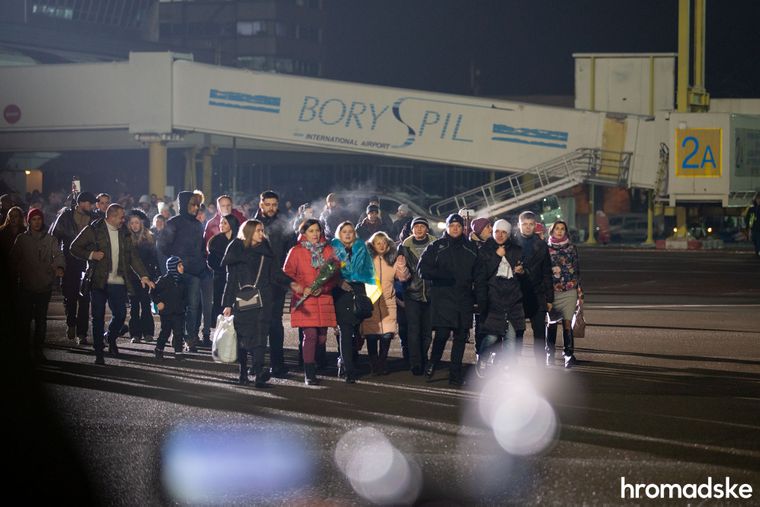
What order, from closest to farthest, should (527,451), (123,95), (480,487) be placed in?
1. (480,487)
2. (527,451)
3. (123,95)

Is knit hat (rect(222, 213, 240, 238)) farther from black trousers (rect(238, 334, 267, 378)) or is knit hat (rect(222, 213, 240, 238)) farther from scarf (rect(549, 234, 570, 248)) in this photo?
scarf (rect(549, 234, 570, 248))

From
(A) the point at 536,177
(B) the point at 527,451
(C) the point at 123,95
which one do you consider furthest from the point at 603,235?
(B) the point at 527,451

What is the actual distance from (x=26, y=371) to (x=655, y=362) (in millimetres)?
6315

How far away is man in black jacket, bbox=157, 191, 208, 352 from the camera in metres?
14.8

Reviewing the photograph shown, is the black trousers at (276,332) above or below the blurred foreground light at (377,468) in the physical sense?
above

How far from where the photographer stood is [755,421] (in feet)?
32.2

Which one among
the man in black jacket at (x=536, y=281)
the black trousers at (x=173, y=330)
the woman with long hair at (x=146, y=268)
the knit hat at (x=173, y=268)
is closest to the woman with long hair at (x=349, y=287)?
the man in black jacket at (x=536, y=281)

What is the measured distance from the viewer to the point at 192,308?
1487 centimetres

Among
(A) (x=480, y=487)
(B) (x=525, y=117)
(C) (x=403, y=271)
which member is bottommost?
(A) (x=480, y=487)

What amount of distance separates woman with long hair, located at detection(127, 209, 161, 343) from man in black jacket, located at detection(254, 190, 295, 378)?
105 inches

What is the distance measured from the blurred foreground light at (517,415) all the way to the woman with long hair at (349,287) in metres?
1.33

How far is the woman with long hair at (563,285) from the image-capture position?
1348 centimetres

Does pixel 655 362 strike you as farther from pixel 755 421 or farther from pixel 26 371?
pixel 26 371

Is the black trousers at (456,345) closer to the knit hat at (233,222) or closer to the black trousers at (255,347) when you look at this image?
the black trousers at (255,347)
